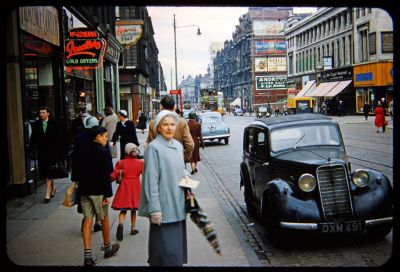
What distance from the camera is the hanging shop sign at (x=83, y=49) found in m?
14.1

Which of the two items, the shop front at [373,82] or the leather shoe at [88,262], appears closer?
the leather shoe at [88,262]

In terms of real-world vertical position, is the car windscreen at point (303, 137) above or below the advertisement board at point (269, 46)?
below

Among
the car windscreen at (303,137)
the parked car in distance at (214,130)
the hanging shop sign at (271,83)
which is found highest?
the hanging shop sign at (271,83)

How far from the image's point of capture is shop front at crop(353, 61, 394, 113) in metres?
42.3

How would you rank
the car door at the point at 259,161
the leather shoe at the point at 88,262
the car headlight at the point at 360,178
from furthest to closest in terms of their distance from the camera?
the car door at the point at 259,161 → the car headlight at the point at 360,178 → the leather shoe at the point at 88,262

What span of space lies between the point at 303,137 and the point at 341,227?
1815mm

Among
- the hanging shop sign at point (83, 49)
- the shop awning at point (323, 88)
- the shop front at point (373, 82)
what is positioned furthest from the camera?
the shop awning at point (323, 88)

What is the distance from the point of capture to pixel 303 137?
7777mm

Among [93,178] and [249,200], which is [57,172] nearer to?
[93,178]

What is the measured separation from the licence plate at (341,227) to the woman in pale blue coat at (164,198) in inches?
96.6

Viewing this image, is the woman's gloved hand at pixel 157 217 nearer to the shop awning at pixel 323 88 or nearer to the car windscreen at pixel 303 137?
the car windscreen at pixel 303 137

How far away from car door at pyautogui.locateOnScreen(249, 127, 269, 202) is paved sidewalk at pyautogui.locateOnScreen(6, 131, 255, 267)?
803 millimetres

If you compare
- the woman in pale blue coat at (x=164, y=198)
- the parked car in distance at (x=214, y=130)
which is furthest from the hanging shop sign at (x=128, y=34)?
the woman in pale blue coat at (x=164, y=198)

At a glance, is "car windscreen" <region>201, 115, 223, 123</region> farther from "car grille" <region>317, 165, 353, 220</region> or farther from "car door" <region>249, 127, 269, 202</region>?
"car grille" <region>317, 165, 353, 220</region>
